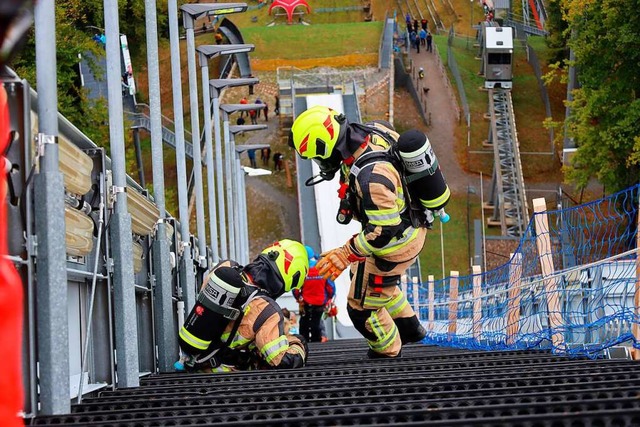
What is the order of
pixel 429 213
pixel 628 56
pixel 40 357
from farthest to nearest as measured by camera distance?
1. pixel 628 56
2. pixel 429 213
3. pixel 40 357

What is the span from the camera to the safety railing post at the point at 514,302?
44.5ft

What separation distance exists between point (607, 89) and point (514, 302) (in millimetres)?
30206

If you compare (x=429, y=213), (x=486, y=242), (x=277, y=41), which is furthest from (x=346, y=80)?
(x=429, y=213)

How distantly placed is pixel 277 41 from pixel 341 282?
131ft

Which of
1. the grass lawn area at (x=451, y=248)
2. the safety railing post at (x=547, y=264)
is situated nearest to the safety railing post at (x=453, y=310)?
the safety railing post at (x=547, y=264)

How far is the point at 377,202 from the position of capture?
1102 cm

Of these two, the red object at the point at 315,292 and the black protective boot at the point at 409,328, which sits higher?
the red object at the point at 315,292

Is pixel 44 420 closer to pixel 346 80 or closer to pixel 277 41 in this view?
pixel 346 80

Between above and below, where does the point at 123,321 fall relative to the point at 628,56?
below

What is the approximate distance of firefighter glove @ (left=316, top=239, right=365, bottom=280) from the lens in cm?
1131

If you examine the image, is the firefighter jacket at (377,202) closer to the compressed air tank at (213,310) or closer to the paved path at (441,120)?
the compressed air tank at (213,310)

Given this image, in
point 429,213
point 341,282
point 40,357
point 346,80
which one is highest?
point 346,80

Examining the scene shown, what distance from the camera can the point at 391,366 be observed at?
9008mm

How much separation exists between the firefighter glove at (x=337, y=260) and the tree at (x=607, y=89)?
30.7 metres
